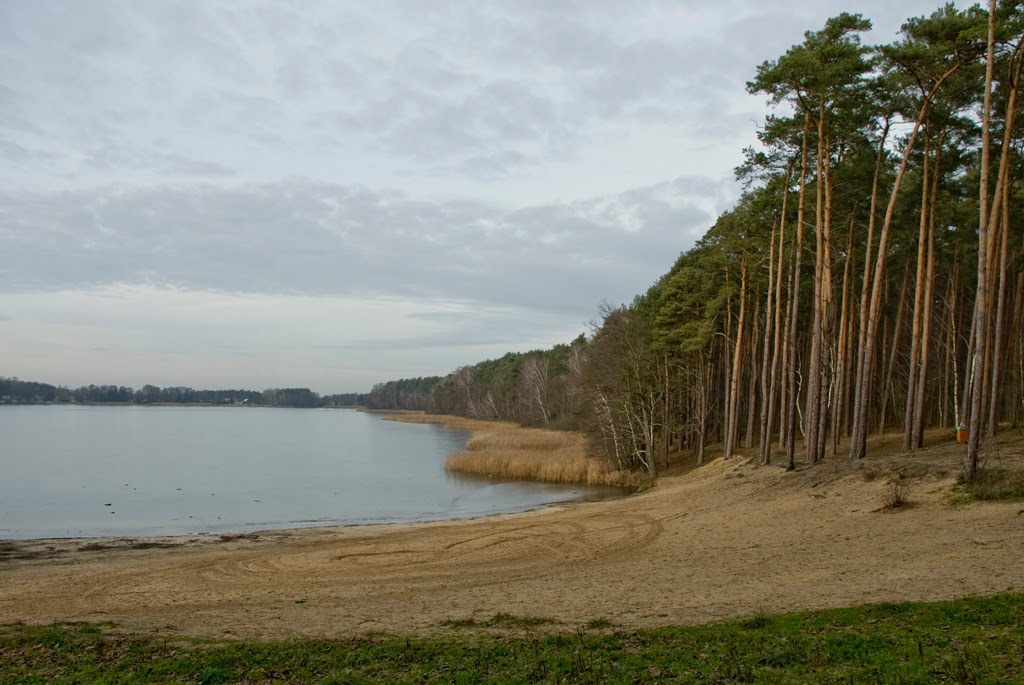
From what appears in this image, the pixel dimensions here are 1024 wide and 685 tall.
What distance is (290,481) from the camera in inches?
1597

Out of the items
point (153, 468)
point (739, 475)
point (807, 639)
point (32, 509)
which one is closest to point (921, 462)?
point (739, 475)

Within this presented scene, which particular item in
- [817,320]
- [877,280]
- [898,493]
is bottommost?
[898,493]

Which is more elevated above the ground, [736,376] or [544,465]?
[736,376]

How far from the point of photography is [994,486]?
16.1m

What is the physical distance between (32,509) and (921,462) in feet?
99.5

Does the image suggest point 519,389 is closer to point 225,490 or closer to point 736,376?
point 225,490

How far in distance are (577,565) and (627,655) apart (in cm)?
802

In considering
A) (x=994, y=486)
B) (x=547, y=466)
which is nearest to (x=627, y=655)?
(x=994, y=486)

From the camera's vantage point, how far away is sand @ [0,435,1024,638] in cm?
1048

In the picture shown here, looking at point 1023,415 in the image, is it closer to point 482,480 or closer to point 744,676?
point 482,480

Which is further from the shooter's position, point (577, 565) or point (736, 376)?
point (736, 376)

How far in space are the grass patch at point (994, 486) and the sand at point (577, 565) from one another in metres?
0.38

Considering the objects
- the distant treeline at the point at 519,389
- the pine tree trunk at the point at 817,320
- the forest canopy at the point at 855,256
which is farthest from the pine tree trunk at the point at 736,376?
the distant treeline at the point at 519,389

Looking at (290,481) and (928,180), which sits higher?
(928,180)
